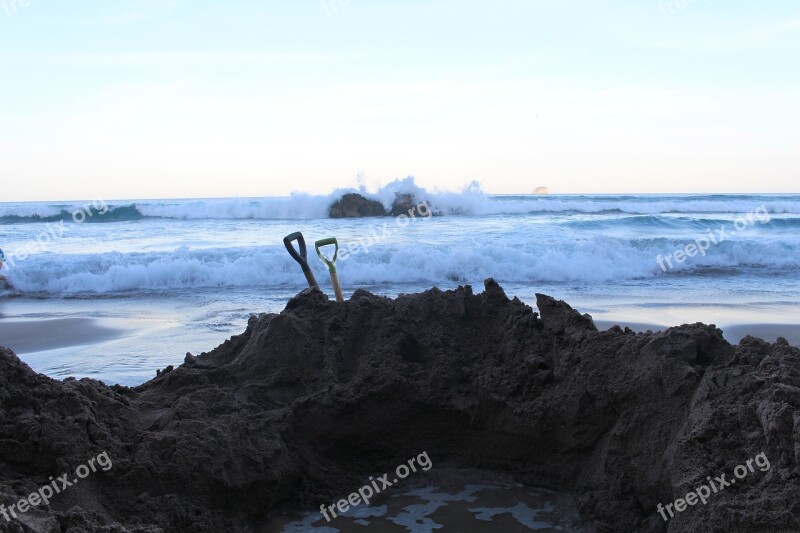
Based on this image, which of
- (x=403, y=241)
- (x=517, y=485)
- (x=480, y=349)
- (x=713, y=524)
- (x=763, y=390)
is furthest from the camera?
(x=403, y=241)

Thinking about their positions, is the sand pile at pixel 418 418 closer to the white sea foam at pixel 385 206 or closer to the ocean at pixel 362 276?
the ocean at pixel 362 276

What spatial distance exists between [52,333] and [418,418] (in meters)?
5.92

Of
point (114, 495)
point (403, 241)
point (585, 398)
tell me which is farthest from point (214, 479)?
point (403, 241)

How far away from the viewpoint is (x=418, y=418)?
3.64 meters

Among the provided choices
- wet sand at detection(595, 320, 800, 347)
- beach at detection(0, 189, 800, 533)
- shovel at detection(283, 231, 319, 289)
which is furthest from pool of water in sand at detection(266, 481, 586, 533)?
wet sand at detection(595, 320, 800, 347)

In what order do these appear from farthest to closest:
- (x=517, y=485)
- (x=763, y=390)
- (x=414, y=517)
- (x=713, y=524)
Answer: (x=517, y=485), (x=414, y=517), (x=763, y=390), (x=713, y=524)

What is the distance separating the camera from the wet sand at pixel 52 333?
285 inches

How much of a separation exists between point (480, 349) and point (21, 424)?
2.22m

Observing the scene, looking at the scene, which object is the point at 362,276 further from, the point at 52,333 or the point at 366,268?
the point at 52,333

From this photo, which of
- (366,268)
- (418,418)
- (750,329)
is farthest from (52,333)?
(750,329)

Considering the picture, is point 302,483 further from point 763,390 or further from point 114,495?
point 763,390

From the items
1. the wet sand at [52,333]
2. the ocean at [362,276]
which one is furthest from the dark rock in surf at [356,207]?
the wet sand at [52,333]

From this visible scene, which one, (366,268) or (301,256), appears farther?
(366,268)

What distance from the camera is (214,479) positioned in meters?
2.95
